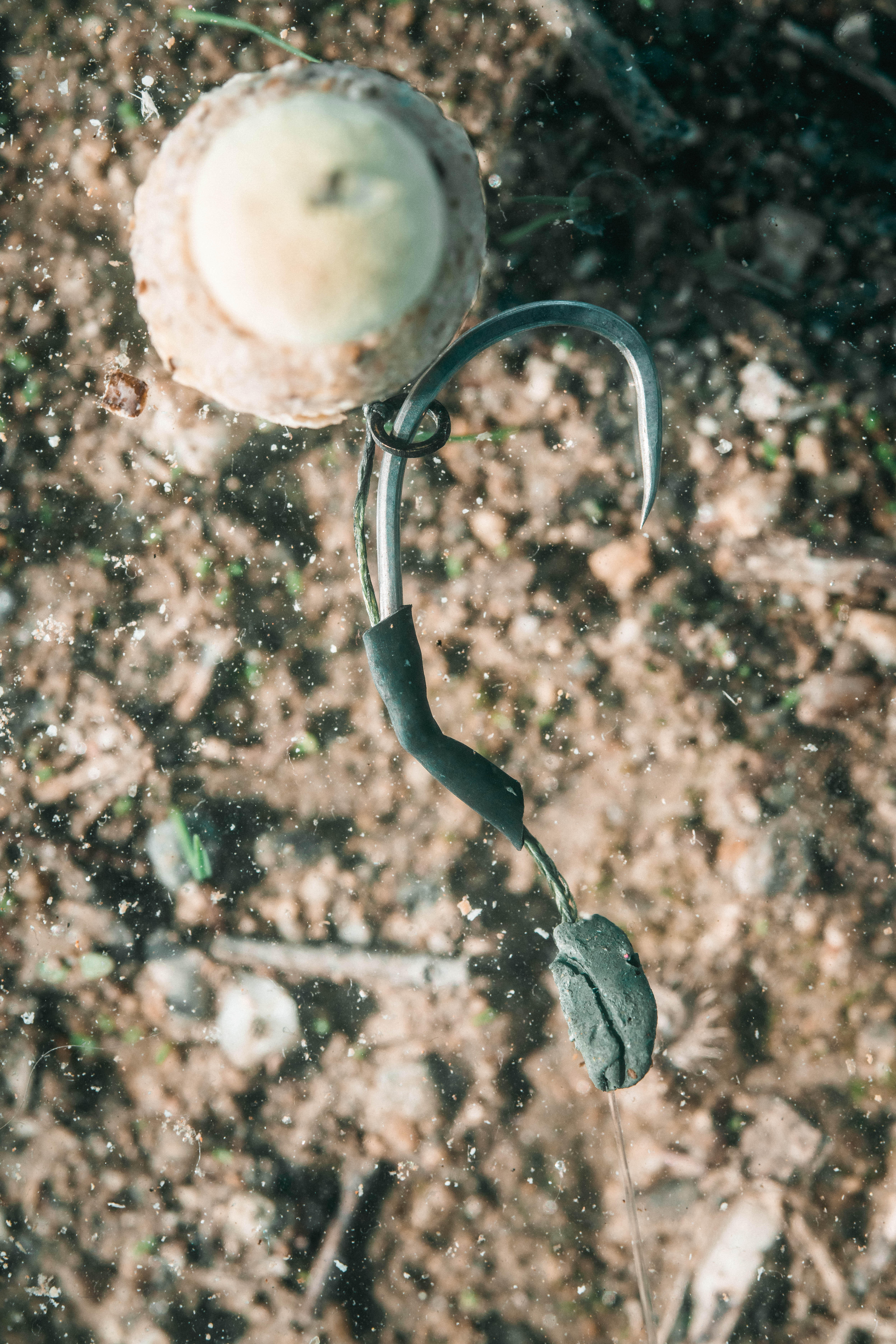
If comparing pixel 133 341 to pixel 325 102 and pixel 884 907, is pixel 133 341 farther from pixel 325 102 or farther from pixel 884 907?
pixel 884 907

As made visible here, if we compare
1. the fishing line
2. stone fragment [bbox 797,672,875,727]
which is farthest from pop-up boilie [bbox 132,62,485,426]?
the fishing line

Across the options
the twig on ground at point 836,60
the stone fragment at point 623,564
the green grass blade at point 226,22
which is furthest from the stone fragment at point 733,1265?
the green grass blade at point 226,22

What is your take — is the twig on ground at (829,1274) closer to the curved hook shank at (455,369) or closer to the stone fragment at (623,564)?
the stone fragment at (623,564)

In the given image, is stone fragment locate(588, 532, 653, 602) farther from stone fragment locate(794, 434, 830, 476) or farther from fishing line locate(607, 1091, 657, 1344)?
fishing line locate(607, 1091, 657, 1344)

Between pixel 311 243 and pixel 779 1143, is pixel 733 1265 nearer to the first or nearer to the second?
pixel 779 1143

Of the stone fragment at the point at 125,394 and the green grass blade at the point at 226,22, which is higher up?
the green grass blade at the point at 226,22

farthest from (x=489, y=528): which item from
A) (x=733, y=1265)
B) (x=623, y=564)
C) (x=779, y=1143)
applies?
(x=733, y=1265)
